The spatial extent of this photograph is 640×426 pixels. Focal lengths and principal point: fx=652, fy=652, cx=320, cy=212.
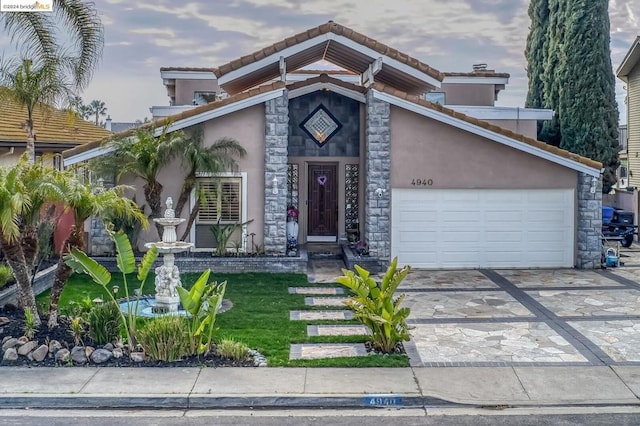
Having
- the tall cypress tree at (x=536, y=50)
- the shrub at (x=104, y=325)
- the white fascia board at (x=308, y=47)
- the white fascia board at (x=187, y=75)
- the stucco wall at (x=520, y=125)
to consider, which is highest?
the tall cypress tree at (x=536, y=50)

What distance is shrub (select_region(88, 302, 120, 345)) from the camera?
1006cm

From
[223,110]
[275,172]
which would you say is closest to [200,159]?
[223,110]

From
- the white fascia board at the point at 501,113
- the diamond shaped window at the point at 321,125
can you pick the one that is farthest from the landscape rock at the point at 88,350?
the white fascia board at the point at 501,113

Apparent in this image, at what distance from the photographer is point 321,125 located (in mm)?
19172

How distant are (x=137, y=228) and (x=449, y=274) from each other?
328 inches

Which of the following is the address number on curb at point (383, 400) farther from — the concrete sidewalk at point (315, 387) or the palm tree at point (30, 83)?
the palm tree at point (30, 83)

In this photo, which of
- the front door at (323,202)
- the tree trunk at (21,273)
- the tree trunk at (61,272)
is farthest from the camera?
the front door at (323,202)

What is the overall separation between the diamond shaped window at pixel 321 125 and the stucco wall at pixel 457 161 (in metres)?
2.34

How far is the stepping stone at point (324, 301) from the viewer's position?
44.5 ft

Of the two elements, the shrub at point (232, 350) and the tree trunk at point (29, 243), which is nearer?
the shrub at point (232, 350)

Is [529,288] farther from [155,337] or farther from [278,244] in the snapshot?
[155,337]

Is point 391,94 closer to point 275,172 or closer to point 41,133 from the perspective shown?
point 275,172

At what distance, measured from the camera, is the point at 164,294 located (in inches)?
488

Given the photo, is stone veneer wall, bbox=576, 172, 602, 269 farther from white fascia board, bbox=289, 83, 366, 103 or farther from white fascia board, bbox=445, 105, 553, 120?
white fascia board, bbox=289, 83, 366, 103
